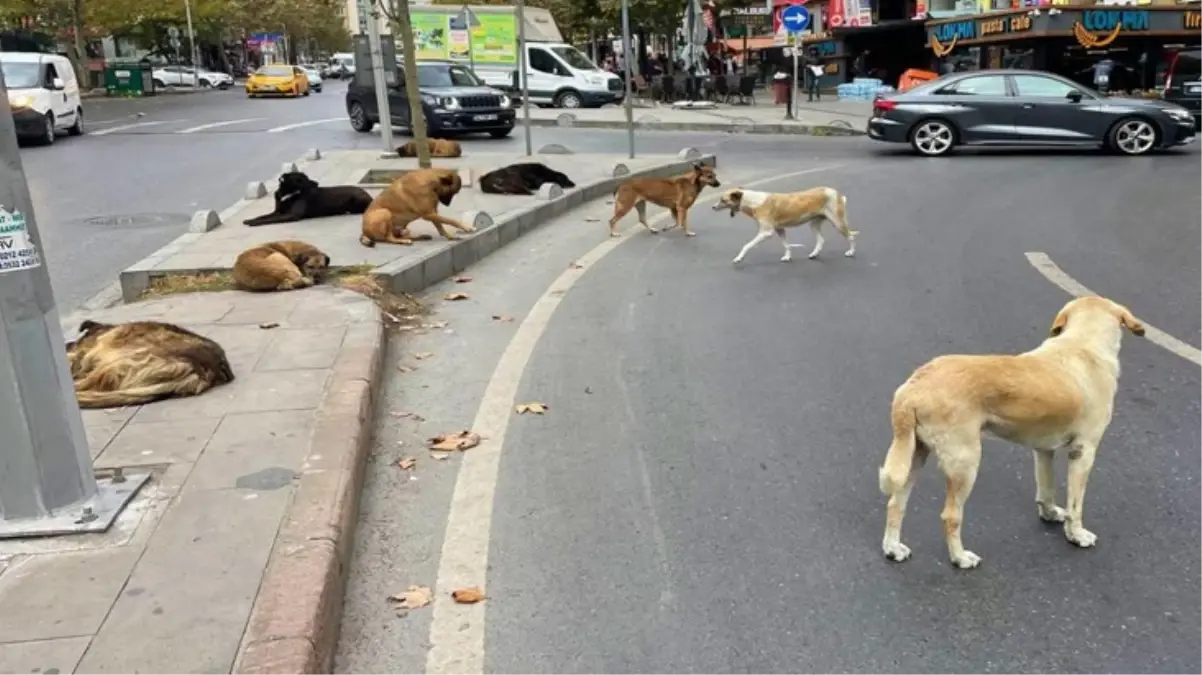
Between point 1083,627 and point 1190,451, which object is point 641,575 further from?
point 1190,451

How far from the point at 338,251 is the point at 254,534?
5352 millimetres

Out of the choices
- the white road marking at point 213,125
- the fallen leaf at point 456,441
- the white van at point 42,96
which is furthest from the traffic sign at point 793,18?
the fallen leaf at point 456,441

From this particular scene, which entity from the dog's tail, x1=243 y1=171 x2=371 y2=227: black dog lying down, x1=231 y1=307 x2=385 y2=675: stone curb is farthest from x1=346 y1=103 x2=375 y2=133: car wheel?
the dog's tail

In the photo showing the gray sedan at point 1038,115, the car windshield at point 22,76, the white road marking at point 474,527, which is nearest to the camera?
the white road marking at point 474,527

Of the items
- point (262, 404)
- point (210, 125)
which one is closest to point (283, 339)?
point (262, 404)

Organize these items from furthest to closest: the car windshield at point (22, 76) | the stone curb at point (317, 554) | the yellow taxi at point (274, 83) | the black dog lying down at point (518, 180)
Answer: the yellow taxi at point (274, 83) → the car windshield at point (22, 76) → the black dog lying down at point (518, 180) → the stone curb at point (317, 554)

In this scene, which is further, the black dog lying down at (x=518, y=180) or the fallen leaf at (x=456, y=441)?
the black dog lying down at (x=518, y=180)

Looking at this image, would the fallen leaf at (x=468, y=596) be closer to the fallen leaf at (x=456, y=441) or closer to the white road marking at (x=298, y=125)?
the fallen leaf at (x=456, y=441)

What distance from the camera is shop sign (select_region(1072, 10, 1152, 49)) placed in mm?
27578

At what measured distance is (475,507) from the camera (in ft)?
13.6

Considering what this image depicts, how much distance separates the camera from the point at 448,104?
2184 centimetres

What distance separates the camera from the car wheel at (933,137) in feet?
58.0

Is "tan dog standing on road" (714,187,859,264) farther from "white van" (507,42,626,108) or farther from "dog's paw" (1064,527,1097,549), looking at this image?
"white van" (507,42,626,108)

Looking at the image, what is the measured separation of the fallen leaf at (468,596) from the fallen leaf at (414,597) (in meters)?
0.08
